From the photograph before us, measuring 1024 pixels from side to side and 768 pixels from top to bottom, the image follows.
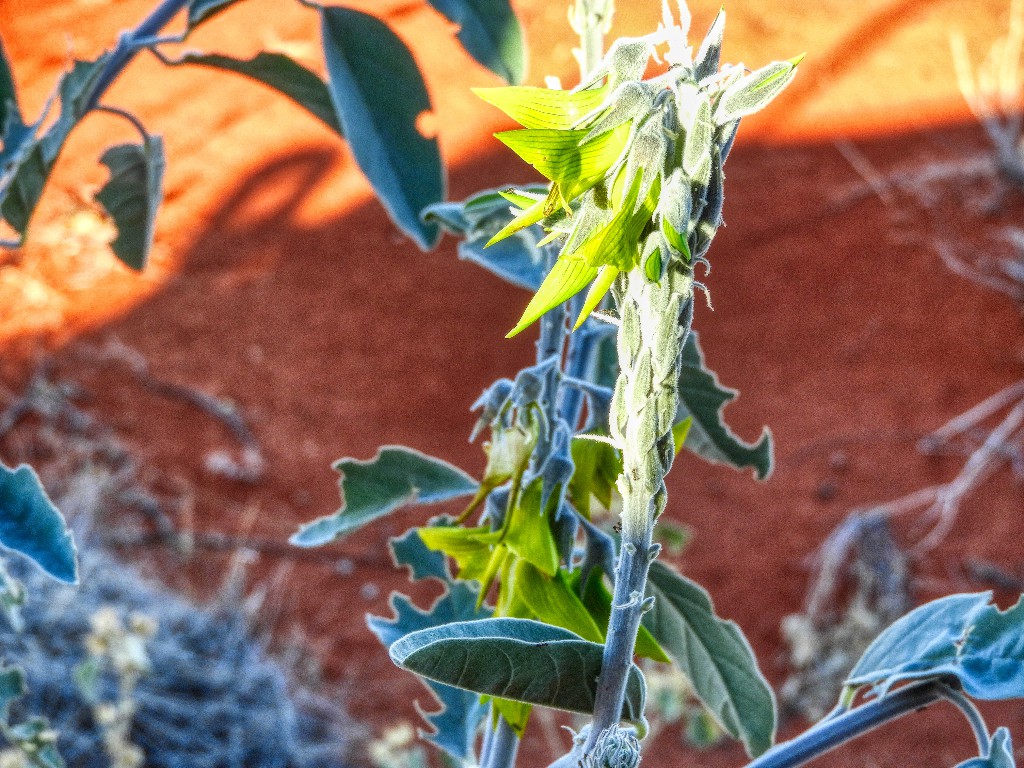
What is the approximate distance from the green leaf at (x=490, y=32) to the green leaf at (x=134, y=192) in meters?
0.32

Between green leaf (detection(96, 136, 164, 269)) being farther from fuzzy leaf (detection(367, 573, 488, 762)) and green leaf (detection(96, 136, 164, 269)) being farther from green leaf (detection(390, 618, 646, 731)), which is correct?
green leaf (detection(390, 618, 646, 731))

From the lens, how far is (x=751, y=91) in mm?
381

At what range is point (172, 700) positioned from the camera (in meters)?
2.12

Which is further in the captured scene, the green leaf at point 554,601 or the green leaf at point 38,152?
the green leaf at point 38,152

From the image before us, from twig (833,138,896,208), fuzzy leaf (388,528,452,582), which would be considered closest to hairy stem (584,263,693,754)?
fuzzy leaf (388,528,452,582)

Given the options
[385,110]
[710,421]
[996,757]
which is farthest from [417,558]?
[996,757]

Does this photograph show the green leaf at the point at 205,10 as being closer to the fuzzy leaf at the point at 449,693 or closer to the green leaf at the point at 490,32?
the green leaf at the point at 490,32

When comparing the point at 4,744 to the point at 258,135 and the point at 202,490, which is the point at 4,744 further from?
the point at 258,135

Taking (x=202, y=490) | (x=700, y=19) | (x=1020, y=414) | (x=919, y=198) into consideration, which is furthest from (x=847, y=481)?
(x=700, y=19)

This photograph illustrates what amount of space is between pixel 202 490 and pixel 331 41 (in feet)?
6.35

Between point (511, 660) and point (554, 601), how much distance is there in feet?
0.32

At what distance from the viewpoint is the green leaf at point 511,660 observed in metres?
0.48

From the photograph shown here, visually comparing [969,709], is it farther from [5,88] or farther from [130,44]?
[5,88]

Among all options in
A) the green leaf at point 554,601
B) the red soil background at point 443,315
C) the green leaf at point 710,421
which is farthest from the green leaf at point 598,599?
the red soil background at point 443,315
